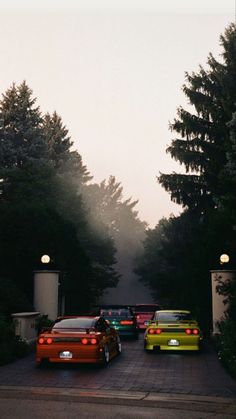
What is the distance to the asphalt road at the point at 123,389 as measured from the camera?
9.12 metres

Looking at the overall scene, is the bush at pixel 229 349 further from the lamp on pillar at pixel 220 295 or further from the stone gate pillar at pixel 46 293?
the stone gate pillar at pixel 46 293

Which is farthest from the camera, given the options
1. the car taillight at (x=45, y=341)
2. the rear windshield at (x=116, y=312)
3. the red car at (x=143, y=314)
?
the red car at (x=143, y=314)

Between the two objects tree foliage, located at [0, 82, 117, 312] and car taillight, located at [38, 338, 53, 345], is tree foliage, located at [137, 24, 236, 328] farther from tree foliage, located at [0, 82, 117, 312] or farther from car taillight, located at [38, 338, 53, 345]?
car taillight, located at [38, 338, 53, 345]

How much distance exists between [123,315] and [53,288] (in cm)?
348

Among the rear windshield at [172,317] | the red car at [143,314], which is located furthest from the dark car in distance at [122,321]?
the red car at [143,314]

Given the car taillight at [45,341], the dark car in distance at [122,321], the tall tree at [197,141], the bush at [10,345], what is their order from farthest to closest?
the tall tree at [197,141] < the dark car in distance at [122,321] < the bush at [10,345] < the car taillight at [45,341]

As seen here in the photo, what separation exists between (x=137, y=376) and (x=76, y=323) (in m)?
2.80

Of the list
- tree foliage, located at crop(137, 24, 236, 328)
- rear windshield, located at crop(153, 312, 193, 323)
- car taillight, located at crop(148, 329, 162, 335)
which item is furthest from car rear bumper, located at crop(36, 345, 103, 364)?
tree foliage, located at crop(137, 24, 236, 328)

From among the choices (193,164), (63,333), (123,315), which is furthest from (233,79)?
(63,333)

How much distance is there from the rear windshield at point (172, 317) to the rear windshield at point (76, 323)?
13.2 feet

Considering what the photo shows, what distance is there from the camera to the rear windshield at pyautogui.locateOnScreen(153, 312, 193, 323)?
1892cm

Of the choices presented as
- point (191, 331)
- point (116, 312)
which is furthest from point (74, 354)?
point (116, 312)

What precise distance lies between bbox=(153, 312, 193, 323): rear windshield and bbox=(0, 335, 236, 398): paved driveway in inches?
69.6

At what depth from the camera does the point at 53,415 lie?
8.72 meters
